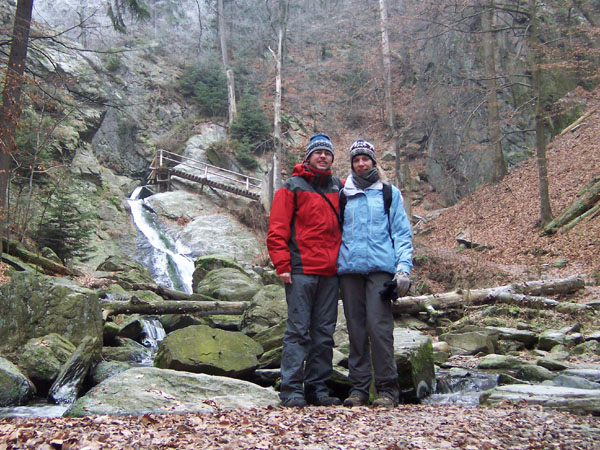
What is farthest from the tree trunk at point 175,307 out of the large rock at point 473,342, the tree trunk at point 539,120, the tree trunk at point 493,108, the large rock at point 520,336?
the tree trunk at point 493,108

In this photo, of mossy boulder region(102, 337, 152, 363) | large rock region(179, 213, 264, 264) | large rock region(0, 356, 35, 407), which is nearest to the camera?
large rock region(0, 356, 35, 407)

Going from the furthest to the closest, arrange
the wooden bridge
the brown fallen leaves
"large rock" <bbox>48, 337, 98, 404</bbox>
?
the wooden bridge → "large rock" <bbox>48, 337, 98, 404</bbox> → the brown fallen leaves

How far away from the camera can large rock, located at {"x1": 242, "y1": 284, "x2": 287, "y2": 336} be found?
25.5 feet

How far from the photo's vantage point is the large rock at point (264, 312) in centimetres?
777

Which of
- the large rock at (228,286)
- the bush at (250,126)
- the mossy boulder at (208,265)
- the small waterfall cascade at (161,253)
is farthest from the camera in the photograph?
the bush at (250,126)

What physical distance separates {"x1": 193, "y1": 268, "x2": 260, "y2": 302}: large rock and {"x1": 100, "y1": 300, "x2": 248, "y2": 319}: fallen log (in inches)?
32.1

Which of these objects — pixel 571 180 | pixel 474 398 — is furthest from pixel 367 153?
pixel 571 180

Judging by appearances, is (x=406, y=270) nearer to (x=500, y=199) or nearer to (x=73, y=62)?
(x=500, y=199)

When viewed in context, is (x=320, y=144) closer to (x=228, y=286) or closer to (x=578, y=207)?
(x=228, y=286)

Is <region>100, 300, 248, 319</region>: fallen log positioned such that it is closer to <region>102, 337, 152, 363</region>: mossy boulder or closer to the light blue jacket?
<region>102, 337, 152, 363</region>: mossy boulder

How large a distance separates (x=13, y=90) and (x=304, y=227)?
7362 millimetres

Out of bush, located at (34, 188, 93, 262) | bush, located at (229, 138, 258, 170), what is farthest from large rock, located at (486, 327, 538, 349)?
bush, located at (229, 138, 258, 170)

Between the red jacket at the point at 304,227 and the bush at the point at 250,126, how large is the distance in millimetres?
21417

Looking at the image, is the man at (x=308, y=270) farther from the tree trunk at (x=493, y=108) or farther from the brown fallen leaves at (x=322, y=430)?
the tree trunk at (x=493, y=108)
